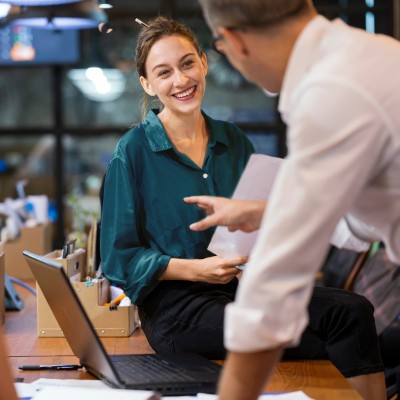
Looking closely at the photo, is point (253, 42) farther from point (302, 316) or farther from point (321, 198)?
point (302, 316)

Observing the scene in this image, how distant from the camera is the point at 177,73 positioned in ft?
8.22

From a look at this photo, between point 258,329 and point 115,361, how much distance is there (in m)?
0.84

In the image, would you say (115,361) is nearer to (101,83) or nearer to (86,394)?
(86,394)

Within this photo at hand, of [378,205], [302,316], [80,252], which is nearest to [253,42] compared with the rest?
[378,205]

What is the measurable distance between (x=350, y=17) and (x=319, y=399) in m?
5.38

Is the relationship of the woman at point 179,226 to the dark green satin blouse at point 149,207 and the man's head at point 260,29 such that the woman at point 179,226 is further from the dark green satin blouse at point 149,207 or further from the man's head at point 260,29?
the man's head at point 260,29

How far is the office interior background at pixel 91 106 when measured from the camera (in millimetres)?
6676

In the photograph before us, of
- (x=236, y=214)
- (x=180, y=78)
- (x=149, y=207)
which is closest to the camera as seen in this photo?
(x=236, y=214)

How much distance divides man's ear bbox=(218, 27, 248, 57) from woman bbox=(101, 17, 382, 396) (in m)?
0.93

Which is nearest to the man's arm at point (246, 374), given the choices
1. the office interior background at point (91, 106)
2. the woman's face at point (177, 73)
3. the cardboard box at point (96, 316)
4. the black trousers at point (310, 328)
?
the black trousers at point (310, 328)

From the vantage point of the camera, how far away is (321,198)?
3.76ft

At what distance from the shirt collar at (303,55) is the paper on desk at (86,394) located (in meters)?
0.63

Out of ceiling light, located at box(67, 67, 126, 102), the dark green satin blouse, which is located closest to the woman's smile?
the dark green satin blouse

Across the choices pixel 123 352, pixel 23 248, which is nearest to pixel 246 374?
pixel 123 352
